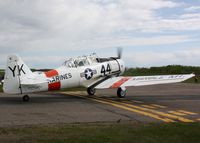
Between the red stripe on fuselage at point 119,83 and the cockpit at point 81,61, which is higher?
the cockpit at point 81,61

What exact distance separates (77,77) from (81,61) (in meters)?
1.09

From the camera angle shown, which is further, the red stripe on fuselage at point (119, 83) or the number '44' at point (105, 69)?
Answer: the number '44' at point (105, 69)

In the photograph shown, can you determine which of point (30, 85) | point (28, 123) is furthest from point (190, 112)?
point (30, 85)

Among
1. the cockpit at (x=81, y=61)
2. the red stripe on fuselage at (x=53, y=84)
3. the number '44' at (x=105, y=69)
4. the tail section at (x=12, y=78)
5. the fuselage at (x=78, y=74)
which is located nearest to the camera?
the tail section at (x=12, y=78)

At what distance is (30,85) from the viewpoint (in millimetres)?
14133

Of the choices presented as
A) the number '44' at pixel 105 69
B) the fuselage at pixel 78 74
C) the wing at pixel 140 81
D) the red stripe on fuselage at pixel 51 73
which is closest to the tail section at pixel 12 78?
the fuselage at pixel 78 74

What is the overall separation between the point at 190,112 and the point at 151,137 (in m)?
4.84

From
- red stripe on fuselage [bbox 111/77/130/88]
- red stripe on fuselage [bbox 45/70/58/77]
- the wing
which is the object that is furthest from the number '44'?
red stripe on fuselage [bbox 45/70/58/77]

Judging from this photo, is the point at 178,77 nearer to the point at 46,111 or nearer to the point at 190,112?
the point at 190,112

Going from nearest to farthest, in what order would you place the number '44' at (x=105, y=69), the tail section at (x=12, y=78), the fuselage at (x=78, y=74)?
1. the tail section at (x=12, y=78)
2. the fuselage at (x=78, y=74)
3. the number '44' at (x=105, y=69)

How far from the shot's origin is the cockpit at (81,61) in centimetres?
1642

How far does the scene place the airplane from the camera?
14000mm

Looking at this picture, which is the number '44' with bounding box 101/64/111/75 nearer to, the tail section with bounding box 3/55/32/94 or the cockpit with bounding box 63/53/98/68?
the cockpit with bounding box 63/53/98/68

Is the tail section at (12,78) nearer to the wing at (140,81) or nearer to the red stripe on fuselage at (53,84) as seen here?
the red stripe on fuselage at (53,84)
